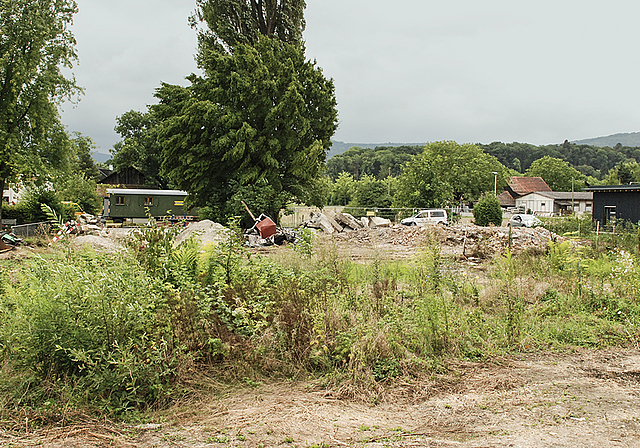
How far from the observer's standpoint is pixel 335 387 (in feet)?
15.5

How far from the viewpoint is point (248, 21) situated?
2841 cm

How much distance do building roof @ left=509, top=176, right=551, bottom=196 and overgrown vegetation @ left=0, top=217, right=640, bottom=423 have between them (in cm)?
7636

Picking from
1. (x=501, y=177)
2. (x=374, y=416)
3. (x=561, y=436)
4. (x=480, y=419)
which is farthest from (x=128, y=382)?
(x=501, y=177)

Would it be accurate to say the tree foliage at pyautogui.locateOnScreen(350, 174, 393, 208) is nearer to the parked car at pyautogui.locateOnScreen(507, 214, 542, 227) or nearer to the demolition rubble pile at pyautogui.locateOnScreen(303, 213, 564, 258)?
the demolition rubble pile at pyautogui.locateOnScreen(303, 213, 564, 258)

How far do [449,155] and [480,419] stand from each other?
63283mm

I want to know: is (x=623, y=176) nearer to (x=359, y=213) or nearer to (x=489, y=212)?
(x=489, y=212)

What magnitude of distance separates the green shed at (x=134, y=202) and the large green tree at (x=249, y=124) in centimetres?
1008

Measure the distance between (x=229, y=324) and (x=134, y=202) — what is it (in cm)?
3336

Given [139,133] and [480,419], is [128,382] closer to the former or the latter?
[480,419]

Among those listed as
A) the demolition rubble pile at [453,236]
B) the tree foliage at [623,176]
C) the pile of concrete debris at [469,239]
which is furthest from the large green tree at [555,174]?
the pile of concrete debris at [469,239]

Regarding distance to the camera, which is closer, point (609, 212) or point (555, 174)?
point (609, 212)

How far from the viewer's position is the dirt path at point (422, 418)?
11.8 feet

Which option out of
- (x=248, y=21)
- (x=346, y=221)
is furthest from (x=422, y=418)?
(x=248, y=21)

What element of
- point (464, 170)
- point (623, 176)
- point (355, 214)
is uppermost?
point (464, 170)
